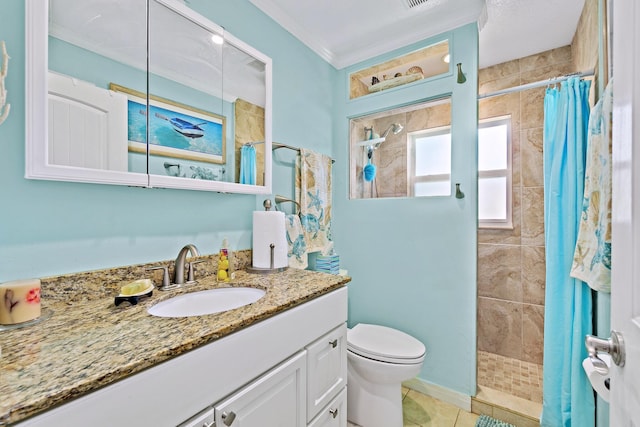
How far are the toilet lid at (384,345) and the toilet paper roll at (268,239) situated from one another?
672 mm

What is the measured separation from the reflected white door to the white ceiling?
137cm

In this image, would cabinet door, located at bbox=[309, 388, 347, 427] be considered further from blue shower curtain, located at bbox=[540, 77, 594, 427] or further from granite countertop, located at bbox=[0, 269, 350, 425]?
blue shower curtain, located at bbox=[540, 77, 594, 427]

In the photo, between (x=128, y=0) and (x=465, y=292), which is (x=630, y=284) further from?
(x=128, y=0)

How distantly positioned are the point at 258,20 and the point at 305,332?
1.75 meters

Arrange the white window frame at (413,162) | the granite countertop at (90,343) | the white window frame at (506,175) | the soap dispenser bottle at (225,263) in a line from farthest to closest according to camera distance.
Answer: the white window frame at (506,175), the white window frame at (413,162), the soap dispenser bottle at (225,263), the granite countertop at (90,343)

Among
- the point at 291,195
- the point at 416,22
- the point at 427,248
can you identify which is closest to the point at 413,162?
the point at 427,248

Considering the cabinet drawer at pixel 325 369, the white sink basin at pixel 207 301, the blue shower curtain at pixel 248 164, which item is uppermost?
the blue shower curtain at pixel 248 164

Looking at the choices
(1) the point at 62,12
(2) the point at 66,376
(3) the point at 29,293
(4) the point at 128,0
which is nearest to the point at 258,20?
(4) the point at 128,0

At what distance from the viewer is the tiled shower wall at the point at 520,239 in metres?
2.10

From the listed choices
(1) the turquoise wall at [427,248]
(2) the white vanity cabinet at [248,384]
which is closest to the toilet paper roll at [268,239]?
(2) the white vanity cabinet at [248,384]

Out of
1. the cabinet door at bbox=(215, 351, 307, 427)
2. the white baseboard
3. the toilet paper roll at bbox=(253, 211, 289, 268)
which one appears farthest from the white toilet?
the toilet paper roll at bbox=(253, 211, 289, 268)

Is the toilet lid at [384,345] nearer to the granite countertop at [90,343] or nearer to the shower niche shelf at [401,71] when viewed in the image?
the granite countertop at [90,343]

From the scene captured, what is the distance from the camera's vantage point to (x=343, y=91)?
2.26 meters

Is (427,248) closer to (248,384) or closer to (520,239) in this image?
(520,239)
